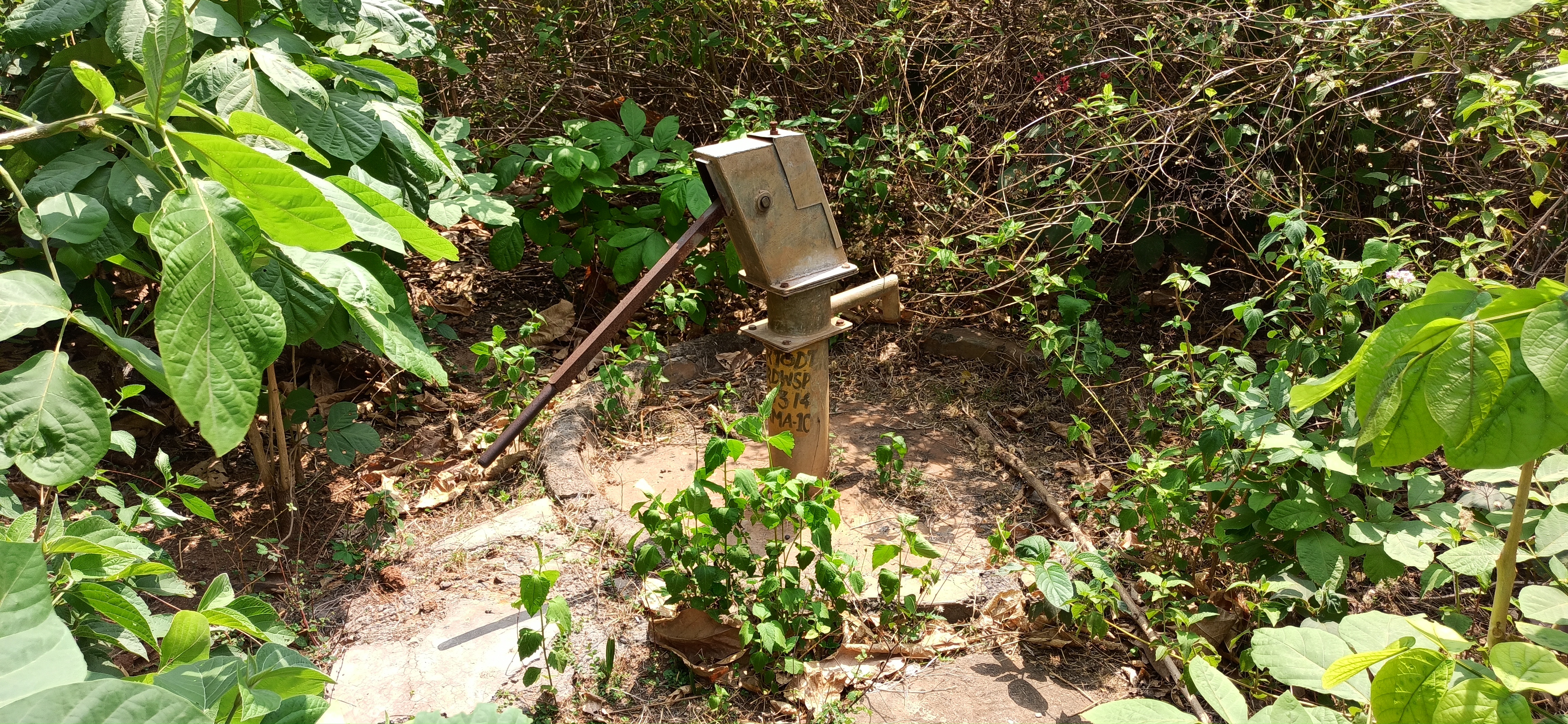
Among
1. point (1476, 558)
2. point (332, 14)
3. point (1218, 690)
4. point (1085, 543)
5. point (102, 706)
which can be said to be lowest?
point (1085, 543)

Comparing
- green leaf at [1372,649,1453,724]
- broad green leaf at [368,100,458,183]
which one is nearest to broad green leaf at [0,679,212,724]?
green leaf at [1372,649,1453,724]

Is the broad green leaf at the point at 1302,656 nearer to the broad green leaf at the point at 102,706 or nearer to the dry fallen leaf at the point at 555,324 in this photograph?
the broad green leaf at the point at 102,706

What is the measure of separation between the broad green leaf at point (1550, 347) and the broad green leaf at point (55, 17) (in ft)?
6.78

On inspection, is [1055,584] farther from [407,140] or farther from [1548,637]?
[407,140]

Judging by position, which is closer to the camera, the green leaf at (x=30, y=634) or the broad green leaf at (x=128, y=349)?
the green leaf at (x=30, y=634)

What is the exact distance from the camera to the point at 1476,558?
1757 mm

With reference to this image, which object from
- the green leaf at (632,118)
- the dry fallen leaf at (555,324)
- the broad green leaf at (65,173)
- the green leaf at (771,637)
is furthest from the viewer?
the dry fallen leaf at (555,324)

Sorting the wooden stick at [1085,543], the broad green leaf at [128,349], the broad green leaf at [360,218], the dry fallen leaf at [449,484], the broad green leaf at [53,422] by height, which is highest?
the broad green leaf at [360,218]

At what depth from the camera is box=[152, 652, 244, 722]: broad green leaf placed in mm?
797

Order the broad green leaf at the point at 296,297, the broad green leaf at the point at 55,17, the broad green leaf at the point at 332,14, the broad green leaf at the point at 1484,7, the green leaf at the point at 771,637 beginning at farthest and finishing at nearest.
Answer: the broad green leaf at the point at 332,14 < the green leaf at the point at 771,637 < the broad green leaf at the point at 55,17 < the broad green leaf at the point at 296,297 < the broad green leaf at the point at 1484,7

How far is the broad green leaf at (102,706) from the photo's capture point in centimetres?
50

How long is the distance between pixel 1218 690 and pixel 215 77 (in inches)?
83.8

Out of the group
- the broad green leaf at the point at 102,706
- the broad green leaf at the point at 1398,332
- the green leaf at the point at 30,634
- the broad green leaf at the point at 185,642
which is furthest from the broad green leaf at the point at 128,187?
the broad green leaf at the point at 1398,332

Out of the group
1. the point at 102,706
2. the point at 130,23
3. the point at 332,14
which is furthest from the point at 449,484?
the point at 102,706
